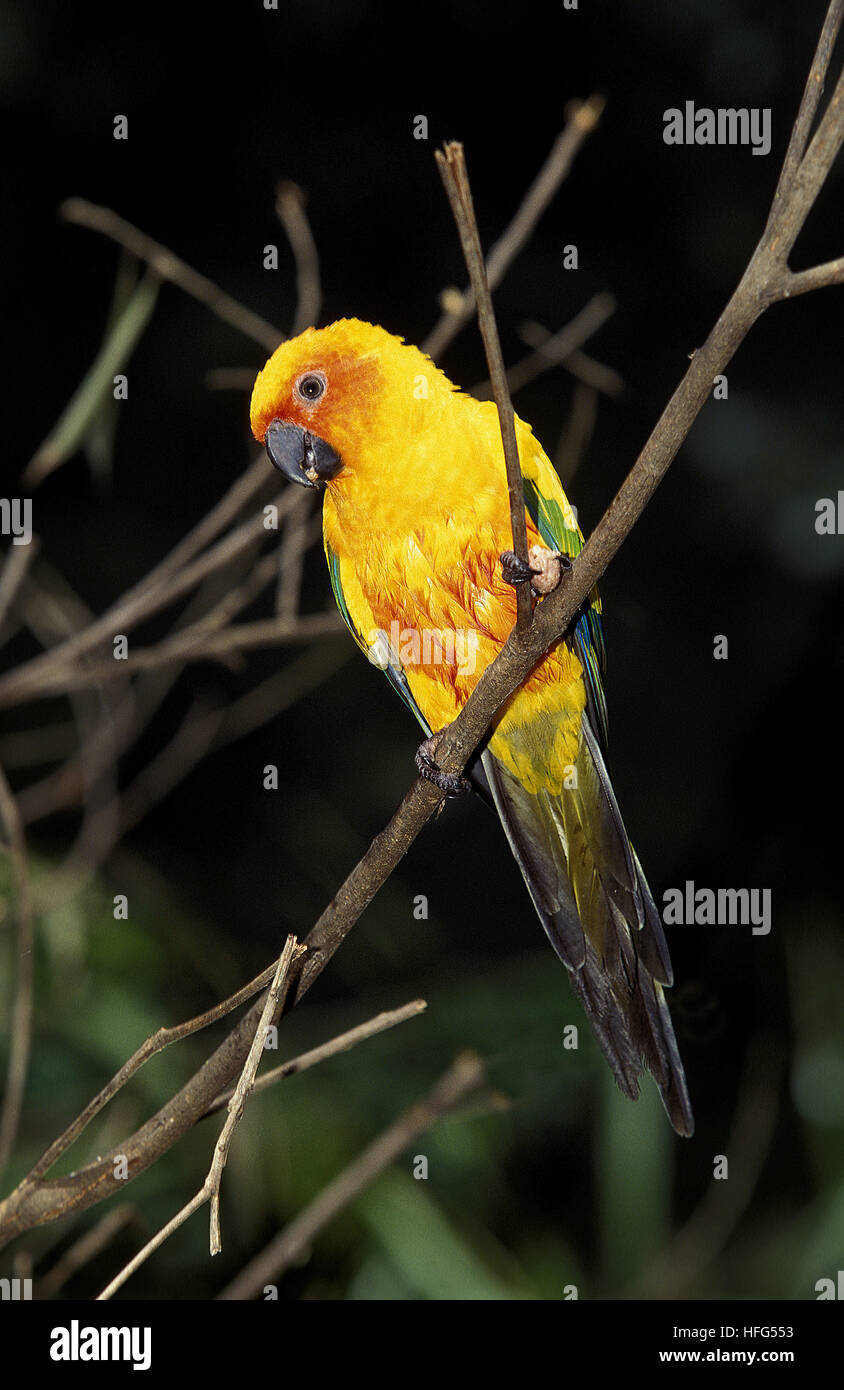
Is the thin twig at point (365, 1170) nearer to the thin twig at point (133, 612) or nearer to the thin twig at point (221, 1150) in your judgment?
the thin twig at point (221, 1150)

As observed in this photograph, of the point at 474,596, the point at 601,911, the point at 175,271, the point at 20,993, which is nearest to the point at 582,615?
the point at 474,596

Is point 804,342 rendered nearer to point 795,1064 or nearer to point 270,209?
point 270,209

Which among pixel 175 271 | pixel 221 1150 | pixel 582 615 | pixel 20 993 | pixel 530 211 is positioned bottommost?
pixel 221 1150

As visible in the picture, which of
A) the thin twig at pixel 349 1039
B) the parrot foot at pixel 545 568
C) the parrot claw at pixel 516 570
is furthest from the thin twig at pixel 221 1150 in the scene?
the parrot foot at pixel 545 568

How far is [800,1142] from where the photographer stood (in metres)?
2.90

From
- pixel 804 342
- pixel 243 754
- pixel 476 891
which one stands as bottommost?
pixel 476 891

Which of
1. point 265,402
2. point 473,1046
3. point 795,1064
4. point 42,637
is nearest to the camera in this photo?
point 265,402

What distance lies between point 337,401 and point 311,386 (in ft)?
0.16

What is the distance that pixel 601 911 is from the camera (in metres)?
1.83

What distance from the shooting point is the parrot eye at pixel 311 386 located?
6.31 ft

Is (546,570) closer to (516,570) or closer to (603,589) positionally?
(516,570)

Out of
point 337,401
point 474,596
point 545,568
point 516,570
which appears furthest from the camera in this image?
point 337,401

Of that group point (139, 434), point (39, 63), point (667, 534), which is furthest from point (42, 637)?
point (667, 534)

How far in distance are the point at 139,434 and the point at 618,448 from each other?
3.96 feet
